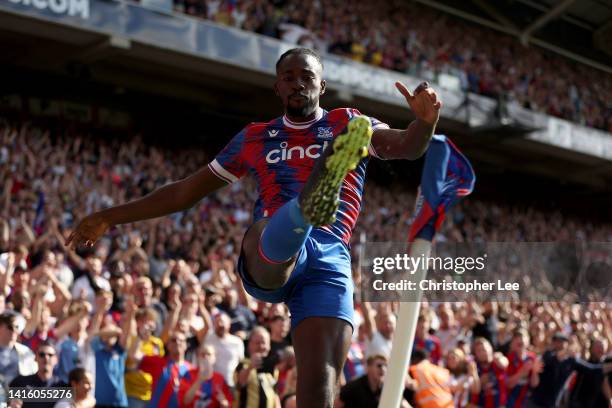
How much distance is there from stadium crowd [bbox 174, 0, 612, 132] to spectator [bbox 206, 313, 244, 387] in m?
9.69

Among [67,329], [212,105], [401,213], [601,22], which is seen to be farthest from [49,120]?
[601,22]

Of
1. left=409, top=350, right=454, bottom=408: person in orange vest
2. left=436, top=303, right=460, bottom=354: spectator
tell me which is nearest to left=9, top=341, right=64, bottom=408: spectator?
left=409, top=350, right=454, bottom=408: person in orange vest

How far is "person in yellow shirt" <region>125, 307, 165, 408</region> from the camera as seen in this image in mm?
7734

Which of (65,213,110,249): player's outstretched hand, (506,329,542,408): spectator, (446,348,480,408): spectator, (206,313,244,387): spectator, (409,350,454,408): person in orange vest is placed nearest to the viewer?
(65,213,110,249): player's outstretched hand

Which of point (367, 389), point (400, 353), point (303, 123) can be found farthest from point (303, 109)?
point (367, 389)

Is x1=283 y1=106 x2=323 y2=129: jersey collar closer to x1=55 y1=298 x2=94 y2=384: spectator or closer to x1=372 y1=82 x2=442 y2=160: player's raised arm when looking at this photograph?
x1=372 y1=82 x2=442 y2=160: player's raised arm

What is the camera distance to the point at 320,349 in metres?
3.58

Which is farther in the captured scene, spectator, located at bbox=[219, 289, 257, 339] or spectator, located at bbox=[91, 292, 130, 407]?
spectator, located at bbox=[219, 289, 257, 339]

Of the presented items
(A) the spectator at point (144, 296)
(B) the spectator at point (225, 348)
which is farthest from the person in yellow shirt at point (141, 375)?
(B) the spectator at point (225, 348)

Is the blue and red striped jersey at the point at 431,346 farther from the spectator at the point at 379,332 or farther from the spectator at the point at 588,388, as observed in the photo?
the spectator at the point at 588,388

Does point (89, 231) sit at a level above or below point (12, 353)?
above

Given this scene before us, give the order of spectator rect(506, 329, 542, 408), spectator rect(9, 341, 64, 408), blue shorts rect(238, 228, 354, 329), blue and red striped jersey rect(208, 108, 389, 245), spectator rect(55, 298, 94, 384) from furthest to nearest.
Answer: spectator rect(506, 329, 542, 408), spectator rect(55, 298, 94, 384), spectator rect(9, 341, 64, 408), blue and red striped jersey rect(208, 108, 389, 245), blue shorts rect(238, 228, 354, 329)

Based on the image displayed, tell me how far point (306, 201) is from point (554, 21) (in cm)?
2733

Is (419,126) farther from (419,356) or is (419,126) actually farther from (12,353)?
(419,356)
